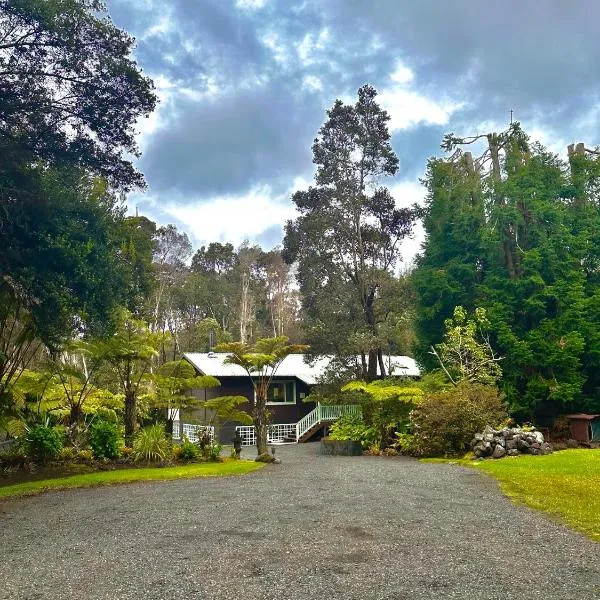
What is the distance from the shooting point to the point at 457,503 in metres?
8.85

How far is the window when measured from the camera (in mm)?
28438

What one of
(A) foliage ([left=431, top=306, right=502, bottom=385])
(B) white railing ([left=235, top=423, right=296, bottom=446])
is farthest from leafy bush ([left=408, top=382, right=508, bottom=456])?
(B) white railing ([left=235, top=423, right=296, bottom=446])

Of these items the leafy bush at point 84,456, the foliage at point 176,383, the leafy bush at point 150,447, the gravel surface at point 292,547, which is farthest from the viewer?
the foliage at point 176,383

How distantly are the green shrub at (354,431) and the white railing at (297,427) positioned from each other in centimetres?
291

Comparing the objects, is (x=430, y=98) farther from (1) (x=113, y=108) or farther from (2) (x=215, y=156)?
(2) (x=215, y=156)

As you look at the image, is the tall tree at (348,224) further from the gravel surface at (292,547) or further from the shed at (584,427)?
the gravel surface at (292,547)

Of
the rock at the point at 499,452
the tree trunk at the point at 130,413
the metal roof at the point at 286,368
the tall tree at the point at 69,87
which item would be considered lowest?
the rock at the point at 499,452

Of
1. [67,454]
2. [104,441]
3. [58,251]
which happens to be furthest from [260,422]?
[58,251]

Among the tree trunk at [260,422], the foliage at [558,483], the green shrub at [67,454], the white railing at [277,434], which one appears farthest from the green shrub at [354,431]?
the green shrub at [67,454]

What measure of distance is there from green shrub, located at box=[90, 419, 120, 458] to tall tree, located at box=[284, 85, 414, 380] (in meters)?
11.6

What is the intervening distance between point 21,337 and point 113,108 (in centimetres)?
583

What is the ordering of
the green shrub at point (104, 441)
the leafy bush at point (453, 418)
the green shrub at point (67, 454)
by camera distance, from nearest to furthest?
the green shrub at point (67, 454)
the green shrub at point (104, 441)
the leafy bush at point (453, 418)

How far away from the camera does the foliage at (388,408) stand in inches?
742

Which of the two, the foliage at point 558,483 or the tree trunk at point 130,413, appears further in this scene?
the tree trunk at point 130,413
